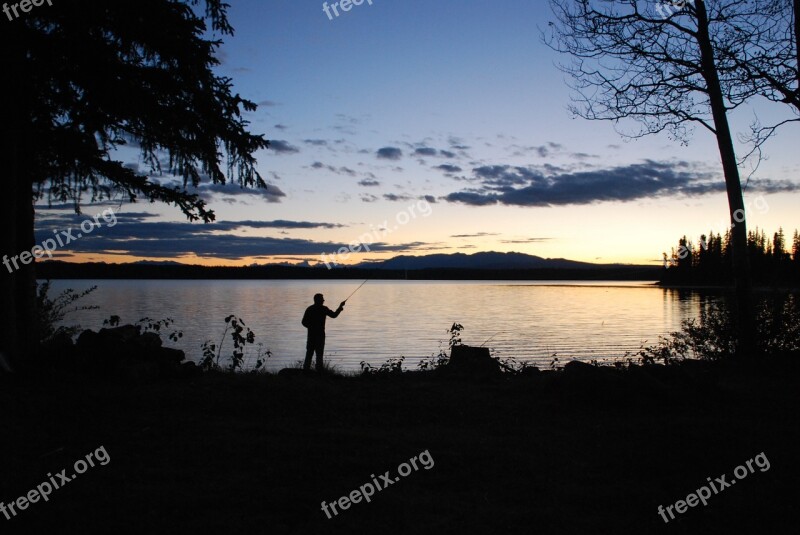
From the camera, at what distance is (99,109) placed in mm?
10016

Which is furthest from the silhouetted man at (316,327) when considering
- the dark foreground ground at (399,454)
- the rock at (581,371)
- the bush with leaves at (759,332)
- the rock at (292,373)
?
the bush with leaves at (759,332)

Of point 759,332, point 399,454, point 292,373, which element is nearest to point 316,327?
point 292,373

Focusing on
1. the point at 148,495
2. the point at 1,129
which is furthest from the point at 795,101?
the point at 1,129

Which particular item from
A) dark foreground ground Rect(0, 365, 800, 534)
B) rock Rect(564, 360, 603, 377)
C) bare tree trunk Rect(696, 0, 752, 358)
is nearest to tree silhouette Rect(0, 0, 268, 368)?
dark foreground ground Rect(0, 365, 800, 534)

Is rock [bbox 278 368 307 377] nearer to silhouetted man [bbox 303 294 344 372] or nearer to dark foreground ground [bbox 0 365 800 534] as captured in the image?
silhouetted man [bbox 303 294 344 372]

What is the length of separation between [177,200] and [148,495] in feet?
20.0

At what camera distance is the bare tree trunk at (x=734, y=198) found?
13.3 meters

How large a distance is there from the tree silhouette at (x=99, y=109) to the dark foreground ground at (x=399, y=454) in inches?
118

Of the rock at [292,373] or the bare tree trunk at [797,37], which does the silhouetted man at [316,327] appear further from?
the bare tree trunk at [797,37]

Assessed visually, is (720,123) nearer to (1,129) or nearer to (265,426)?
(265,426)

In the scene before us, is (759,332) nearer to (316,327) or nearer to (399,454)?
(316,327)

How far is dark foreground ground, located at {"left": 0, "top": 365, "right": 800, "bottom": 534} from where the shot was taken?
4.99 metres

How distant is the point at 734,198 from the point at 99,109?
524 inches

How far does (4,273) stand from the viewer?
30.2 feet
